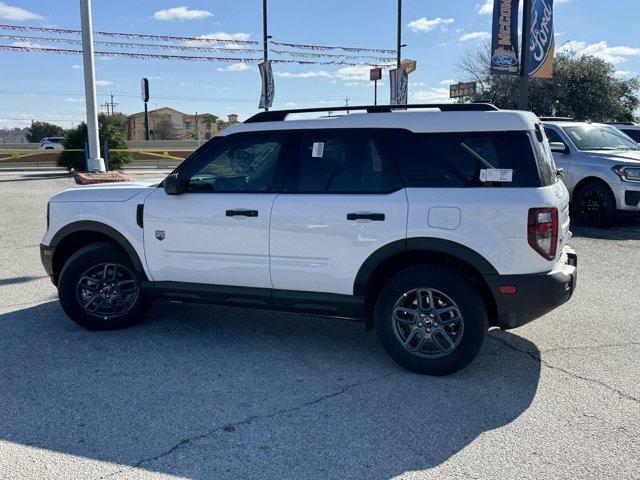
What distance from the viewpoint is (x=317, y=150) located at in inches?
177

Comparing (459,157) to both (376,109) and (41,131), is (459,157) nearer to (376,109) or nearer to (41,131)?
(376,109)

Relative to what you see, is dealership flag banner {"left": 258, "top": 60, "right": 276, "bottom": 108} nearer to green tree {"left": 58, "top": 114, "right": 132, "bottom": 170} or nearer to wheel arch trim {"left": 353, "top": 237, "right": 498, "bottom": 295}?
green tree {"left": 58, "top": 114, "right": 132, "bottom": 170}

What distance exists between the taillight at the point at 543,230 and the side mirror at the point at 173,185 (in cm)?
263

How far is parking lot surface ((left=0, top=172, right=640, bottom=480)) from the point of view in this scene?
3.10 m

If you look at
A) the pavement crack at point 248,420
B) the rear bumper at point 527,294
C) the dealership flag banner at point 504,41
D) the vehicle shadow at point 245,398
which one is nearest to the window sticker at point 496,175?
the rear bumper at point 527,294

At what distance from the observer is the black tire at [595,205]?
33.6ft

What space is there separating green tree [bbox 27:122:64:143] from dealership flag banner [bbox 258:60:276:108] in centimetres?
7216

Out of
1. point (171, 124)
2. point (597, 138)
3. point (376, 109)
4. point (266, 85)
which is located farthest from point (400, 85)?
point (171, 124)

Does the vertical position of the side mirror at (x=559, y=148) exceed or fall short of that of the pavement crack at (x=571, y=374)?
it exceeds it

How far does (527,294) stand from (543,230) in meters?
0.44

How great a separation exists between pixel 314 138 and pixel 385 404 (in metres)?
2.03

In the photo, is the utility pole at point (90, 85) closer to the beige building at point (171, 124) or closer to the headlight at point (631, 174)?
the headlight at point (631, 174)

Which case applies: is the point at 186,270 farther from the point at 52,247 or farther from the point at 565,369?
the point at 565,369

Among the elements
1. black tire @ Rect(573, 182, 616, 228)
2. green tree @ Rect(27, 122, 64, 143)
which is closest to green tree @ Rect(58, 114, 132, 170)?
black tire @ Rect(573, 182, 616, 228)
